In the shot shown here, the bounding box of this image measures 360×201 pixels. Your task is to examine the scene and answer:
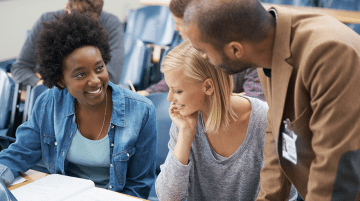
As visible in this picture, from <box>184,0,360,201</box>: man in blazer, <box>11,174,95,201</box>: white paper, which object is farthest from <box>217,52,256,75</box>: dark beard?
<box>11,174,95,201</box>: white paper

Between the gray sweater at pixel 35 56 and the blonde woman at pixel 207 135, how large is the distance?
5.04 feet

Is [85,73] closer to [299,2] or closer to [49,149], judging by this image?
[49,149]

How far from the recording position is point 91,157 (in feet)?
4.59

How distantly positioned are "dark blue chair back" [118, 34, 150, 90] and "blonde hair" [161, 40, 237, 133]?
191 cm

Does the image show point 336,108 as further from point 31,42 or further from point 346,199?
point 31,42

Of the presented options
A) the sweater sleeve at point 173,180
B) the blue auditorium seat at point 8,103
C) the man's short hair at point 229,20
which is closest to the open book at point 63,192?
the sweater sleeve at point 173,180

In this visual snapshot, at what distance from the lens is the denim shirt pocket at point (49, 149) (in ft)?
4.71

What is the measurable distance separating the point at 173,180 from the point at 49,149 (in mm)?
659

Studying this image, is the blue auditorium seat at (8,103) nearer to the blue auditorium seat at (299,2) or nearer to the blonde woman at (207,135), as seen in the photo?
the blonde woman at (207,135)

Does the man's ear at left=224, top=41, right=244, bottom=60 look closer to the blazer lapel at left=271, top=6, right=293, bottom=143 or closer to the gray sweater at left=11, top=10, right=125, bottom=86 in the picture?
the blazer lapel at left=271, top=6, right=293, bottom=143

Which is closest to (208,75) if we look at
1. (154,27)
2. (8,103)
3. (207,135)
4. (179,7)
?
(207,135)

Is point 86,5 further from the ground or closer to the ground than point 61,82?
further from the ground

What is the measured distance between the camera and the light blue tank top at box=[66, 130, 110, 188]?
55.1 inches

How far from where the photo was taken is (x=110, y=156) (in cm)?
138
